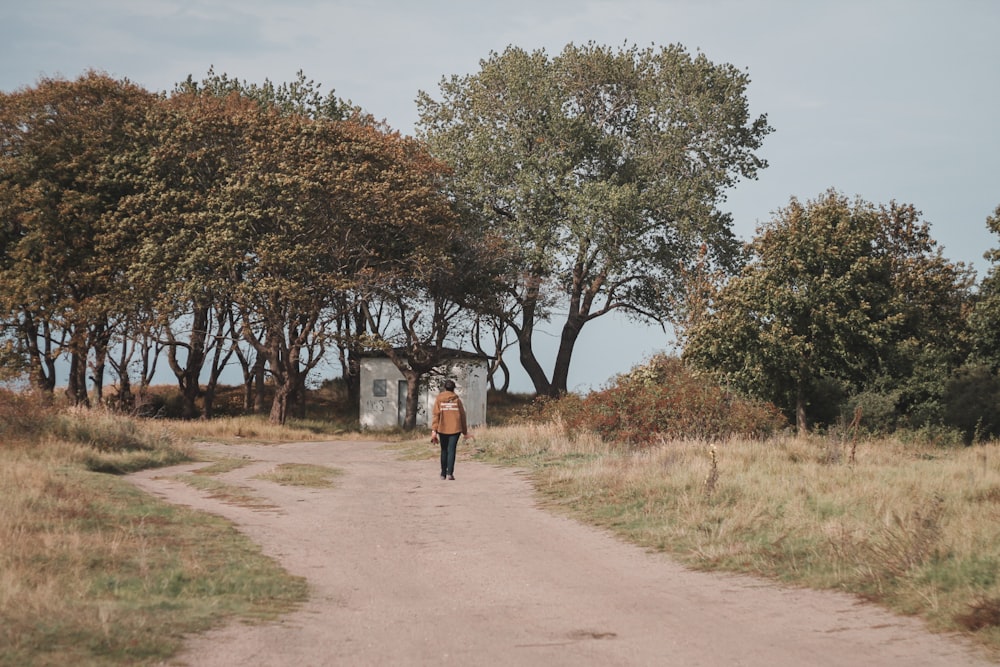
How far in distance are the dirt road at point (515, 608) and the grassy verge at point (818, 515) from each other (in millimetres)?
470

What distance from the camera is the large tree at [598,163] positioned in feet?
157

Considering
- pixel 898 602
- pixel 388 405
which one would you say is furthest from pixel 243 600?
pixel 388 405

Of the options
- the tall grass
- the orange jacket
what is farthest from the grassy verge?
the tall grass

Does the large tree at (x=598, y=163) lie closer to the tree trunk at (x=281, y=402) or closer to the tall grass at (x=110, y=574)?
the tree trunk at (x=281, y=402)

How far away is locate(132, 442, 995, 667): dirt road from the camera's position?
7.87m

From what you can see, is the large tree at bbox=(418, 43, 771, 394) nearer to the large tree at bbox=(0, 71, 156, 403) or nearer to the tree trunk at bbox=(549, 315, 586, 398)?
the tree trunk at bbox=(549, 315, 586, 398)

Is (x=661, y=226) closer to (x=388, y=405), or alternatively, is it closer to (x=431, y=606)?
(x=388, y=405)

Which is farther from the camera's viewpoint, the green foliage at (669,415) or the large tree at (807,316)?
the large tree at (807,316)

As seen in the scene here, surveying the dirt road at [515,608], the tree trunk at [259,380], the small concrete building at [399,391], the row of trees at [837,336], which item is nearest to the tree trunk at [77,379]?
the tree trunk at [259,380]

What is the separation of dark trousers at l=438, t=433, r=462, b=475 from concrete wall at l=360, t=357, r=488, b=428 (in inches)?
1125

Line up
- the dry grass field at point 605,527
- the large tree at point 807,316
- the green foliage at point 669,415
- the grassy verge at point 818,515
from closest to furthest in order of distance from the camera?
1. the dry grass field at point 605,527
2. the grassy verge at point 818,515
3. the green foliage at point 669,415
4. the large tree at point 807,316

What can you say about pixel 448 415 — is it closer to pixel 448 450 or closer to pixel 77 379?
pixel 448 450

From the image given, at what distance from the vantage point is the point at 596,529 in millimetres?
14766

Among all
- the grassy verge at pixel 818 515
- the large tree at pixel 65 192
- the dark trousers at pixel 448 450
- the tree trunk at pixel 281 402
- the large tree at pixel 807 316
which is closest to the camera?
the grassy verge at pixel 818 515
